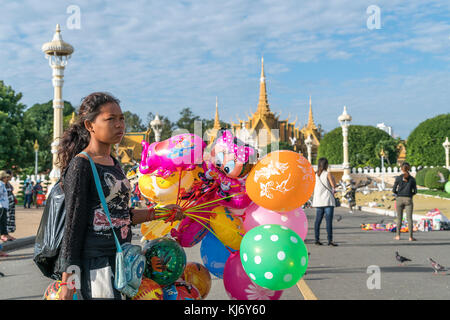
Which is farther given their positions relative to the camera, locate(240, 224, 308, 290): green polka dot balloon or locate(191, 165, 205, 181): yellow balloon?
locate(191, 165, 205, 181): yellow balloon

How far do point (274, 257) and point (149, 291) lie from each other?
2.77 feet

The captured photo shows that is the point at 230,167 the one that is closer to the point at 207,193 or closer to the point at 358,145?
the point at 207,193

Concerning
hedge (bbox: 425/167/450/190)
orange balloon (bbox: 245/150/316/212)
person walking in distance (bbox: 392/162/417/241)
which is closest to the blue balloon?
orange balloon (bbox: 245/150/316/212)

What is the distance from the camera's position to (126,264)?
2.46m

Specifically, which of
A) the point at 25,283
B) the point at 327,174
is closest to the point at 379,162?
the point at 327,174

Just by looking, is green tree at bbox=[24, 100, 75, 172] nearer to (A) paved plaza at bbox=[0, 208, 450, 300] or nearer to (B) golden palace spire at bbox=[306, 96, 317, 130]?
(A) paved plaza at bbox=[0, 208, 450, 300]

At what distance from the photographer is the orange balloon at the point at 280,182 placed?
328 centimetres

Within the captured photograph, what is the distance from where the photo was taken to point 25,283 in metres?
6.33

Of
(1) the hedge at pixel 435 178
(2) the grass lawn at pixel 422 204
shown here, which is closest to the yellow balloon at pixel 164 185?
(2) the grass lawn at pixel 422 204

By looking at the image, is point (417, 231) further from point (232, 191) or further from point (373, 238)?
point (232, 191)

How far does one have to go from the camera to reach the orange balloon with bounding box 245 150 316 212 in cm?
328

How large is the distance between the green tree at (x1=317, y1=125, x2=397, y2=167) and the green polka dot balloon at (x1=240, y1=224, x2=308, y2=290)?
178 feet

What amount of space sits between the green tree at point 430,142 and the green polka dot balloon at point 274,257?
4553 cm
